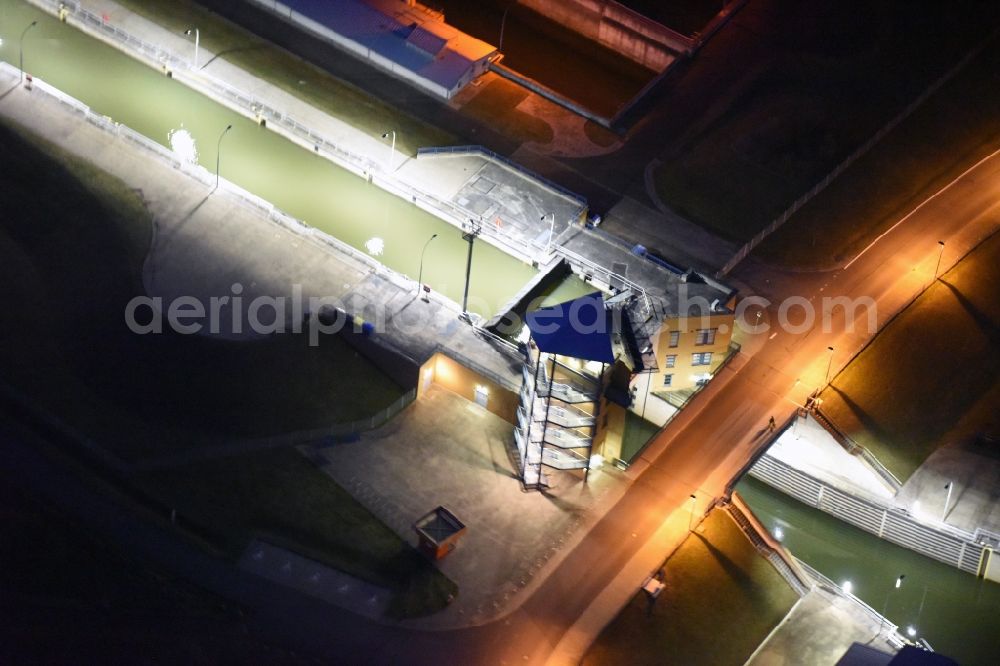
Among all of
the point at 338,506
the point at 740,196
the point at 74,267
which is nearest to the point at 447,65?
the point at 740,196

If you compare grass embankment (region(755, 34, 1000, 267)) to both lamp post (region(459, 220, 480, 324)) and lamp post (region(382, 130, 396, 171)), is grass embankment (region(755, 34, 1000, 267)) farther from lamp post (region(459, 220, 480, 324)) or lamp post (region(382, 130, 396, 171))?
lamp post (region(382, 130, 396, 171))

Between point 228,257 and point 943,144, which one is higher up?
point 943,144

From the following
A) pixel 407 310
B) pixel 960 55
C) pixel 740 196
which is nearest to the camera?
pixel 407 310

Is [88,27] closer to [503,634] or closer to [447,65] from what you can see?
[447,65]

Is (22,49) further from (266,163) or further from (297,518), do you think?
(297,518)

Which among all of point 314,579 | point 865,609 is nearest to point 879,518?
point 865,609

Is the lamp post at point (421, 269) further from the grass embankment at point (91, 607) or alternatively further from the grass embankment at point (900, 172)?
the grass embankment at point (91, 607)
